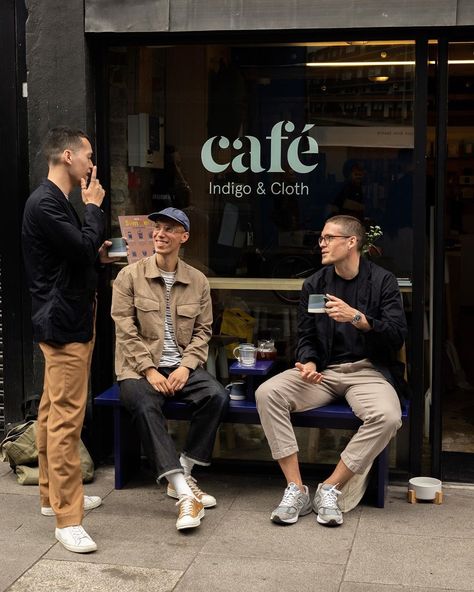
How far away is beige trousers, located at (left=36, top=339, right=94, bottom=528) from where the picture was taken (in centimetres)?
487

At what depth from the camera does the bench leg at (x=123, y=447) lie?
18.8 ft

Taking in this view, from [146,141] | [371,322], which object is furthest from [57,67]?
[371,322]

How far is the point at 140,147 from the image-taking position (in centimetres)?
617

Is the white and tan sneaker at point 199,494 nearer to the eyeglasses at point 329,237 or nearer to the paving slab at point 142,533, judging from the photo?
the paving slab at point 142,533

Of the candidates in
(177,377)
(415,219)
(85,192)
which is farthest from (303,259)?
(85,192)

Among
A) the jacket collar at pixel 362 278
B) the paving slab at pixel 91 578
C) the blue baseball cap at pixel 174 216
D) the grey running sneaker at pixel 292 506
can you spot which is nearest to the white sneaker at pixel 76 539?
the paving slab at pixel 91 578

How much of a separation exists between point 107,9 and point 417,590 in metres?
3.69

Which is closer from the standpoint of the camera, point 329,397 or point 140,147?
point 329,397

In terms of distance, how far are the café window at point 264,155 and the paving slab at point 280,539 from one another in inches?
47.7

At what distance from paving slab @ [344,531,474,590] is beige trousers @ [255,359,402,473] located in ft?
1.56

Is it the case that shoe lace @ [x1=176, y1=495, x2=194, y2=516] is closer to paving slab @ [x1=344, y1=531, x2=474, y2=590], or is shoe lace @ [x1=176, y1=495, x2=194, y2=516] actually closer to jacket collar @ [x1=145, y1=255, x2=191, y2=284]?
paving slab @ [x1=344, y1=531, x2=474, y2=590]

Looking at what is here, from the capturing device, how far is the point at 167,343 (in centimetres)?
564

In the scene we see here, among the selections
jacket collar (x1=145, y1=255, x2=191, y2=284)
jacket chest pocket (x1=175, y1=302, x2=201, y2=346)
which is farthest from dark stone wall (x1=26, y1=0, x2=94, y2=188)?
jacket chest pocket (x1=175, y1=302, x2=201, y2=346)

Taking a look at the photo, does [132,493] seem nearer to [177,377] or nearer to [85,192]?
[177,377]
